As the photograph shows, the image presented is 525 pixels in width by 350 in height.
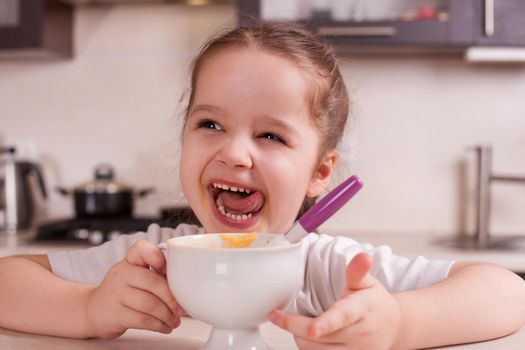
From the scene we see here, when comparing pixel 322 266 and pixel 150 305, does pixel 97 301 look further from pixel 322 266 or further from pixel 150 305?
pixel 322 266

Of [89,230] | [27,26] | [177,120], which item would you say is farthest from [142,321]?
[27,26]

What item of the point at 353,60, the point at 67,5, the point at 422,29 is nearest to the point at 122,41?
the point at 67,5

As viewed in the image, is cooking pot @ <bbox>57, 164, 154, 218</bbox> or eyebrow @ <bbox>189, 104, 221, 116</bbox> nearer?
eyebrow @ <bbox>189, 104, 221, 116</bbox>

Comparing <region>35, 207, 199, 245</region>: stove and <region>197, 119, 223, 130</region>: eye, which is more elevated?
<region>197, 119, 223, 130</region>: eye

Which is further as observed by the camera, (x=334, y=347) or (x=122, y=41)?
(x=122, y=41)

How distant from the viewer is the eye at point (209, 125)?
1002mm

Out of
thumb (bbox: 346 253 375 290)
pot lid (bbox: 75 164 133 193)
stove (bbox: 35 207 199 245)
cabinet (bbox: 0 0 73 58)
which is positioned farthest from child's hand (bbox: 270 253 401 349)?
cabinet (bbox: 0 0 73 58)

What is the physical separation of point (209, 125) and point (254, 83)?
3.6 inches

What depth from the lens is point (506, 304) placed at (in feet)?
2.77

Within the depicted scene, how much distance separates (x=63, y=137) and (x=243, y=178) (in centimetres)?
180

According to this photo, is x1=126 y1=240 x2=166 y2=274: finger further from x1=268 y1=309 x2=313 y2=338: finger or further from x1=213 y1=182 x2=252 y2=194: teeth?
x1=213 y1=182 x2=252 y2=194: teeth

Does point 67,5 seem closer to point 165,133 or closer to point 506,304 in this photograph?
point 165,133

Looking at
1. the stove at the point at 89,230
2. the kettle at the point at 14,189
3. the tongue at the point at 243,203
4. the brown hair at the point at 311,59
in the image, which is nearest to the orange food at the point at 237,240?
the tongue at the point at 243,203

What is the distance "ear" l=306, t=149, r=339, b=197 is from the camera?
44.6 inches
